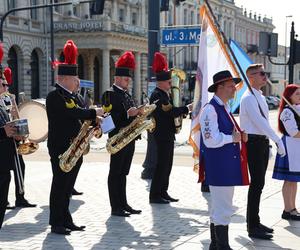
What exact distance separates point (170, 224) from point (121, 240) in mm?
937

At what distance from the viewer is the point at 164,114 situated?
26.3ft

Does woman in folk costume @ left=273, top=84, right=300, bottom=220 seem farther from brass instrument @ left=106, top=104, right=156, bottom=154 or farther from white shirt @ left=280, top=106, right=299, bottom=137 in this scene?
brass instrument @ left=106, top=104, right=156, bottom=154

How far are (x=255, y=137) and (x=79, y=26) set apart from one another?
128 ft

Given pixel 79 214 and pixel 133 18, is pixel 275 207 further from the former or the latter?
pixel 133 18

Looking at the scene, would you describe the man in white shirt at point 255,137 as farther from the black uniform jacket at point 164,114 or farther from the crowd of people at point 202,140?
the black uniform jacket at point 164,114

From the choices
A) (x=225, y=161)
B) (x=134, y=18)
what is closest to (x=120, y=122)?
(x=225, y=161)

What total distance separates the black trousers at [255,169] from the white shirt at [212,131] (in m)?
1.11

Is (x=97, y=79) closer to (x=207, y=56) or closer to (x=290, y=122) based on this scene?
(x=207, y=56)

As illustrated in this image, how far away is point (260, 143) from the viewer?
6141mm

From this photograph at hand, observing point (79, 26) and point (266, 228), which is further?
point (79, 26)

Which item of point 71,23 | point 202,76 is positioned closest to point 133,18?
point 71,23

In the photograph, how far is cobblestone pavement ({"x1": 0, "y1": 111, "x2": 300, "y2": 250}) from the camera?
596 cm

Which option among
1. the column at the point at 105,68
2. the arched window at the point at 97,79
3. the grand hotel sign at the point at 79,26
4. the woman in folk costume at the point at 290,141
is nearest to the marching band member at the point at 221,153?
the woman in folk costume at the point at 290,141

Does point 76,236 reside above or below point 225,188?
below
